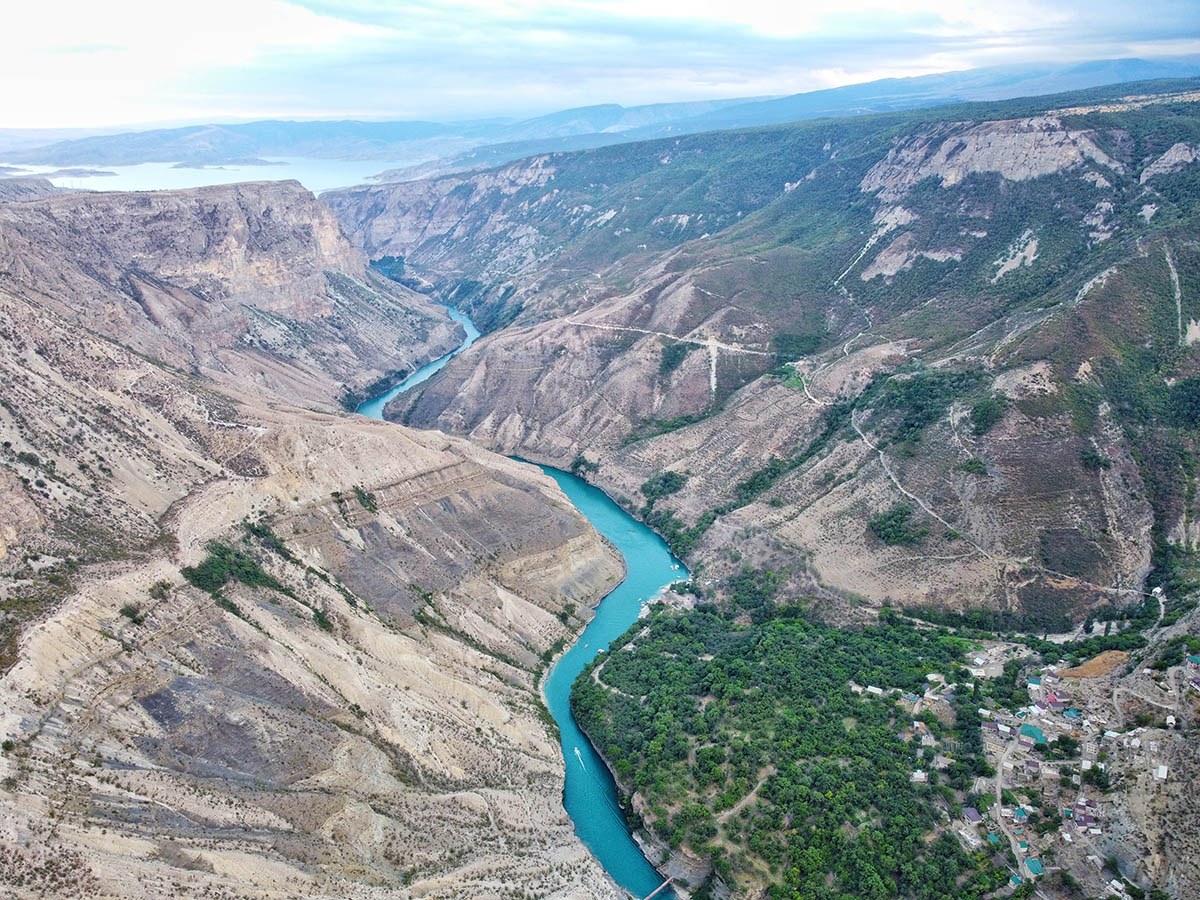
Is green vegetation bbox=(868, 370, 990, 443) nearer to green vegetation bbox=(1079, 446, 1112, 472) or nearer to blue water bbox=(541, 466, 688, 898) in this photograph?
green vegetation bbox=(1079, 446, 1112, 472)

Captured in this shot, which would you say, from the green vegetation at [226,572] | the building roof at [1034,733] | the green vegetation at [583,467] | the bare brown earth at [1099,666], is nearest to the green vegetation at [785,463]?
the green vegetation at [583,467]

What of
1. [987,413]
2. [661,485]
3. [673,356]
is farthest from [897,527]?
[673,356]

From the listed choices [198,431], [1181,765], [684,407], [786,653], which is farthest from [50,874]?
[684,407]

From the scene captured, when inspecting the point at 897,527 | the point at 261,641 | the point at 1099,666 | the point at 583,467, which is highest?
the point at 261,641

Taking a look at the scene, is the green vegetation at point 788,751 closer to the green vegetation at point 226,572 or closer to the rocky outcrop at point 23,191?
the green vegetation at point 226,572

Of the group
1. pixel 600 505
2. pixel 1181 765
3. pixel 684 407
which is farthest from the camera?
pixel 684 407

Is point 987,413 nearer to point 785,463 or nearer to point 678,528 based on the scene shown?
point 785,463

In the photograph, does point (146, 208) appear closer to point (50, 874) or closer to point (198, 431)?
point (198, 431)
